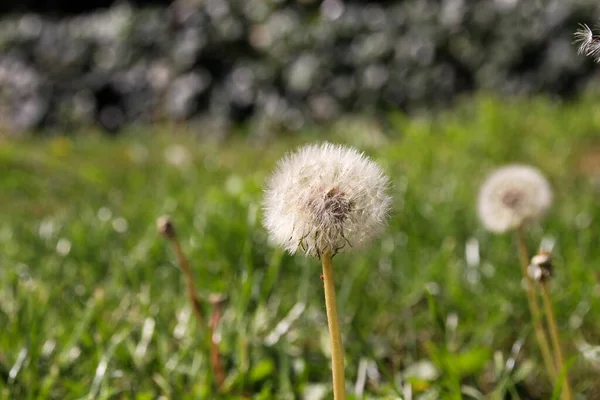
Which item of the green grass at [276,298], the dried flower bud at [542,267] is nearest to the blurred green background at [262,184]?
the green grass at [276,298]

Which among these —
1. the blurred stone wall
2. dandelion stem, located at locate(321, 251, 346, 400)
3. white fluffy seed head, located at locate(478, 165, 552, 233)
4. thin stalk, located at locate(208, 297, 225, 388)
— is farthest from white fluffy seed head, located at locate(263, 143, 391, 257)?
the blurred stone wall

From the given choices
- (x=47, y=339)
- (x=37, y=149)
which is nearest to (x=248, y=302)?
(x=47, y=339)

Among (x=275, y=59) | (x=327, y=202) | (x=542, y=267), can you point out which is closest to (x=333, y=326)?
(x=327, y=202)

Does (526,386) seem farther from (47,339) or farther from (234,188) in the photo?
(234,188)

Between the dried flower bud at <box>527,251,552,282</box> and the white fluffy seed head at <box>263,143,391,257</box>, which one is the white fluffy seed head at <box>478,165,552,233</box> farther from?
the white fluffy seed head at <box>263,143,391,257</box>

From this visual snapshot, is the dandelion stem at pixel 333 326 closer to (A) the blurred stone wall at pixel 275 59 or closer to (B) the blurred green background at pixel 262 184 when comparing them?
(B) the blurred green background at pixel 262 184

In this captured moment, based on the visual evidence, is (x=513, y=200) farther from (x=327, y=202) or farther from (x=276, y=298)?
(x=327, y=202)
